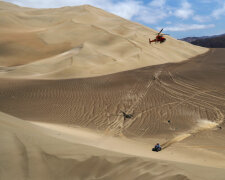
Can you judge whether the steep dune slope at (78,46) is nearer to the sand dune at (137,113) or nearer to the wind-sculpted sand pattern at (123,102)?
the wind-sculpted sand pattern at (123,102)

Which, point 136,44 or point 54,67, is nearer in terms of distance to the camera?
point 54,67

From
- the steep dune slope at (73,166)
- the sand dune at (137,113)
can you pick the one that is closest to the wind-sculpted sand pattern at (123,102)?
the sand dune at (137,113)

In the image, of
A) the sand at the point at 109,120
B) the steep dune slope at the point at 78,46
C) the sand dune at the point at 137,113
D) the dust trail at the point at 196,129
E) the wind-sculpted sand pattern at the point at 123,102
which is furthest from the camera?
the steep dune slope at the point at 78,46

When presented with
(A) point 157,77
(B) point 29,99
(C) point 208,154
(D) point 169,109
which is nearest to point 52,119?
(B) point 29,99

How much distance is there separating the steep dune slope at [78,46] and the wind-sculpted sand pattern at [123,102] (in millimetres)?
4447

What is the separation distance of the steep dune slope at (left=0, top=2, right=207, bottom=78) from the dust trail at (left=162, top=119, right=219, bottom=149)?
1122 centimetres

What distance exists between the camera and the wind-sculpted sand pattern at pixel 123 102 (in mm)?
10047

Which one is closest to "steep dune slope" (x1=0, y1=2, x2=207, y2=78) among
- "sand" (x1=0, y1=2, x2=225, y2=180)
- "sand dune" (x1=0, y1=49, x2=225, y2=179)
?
"sand" (x1=0, y1=2, x2=225, y2=180)

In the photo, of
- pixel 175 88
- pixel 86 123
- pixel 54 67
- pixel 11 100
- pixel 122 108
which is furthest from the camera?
pixel 54 67

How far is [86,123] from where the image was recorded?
10.6 metres

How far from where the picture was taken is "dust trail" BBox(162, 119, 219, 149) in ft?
27.2

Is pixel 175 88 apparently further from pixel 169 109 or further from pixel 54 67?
pixel 54 67

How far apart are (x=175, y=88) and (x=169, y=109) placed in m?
3.13

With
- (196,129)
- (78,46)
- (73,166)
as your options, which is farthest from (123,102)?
(78,46)
